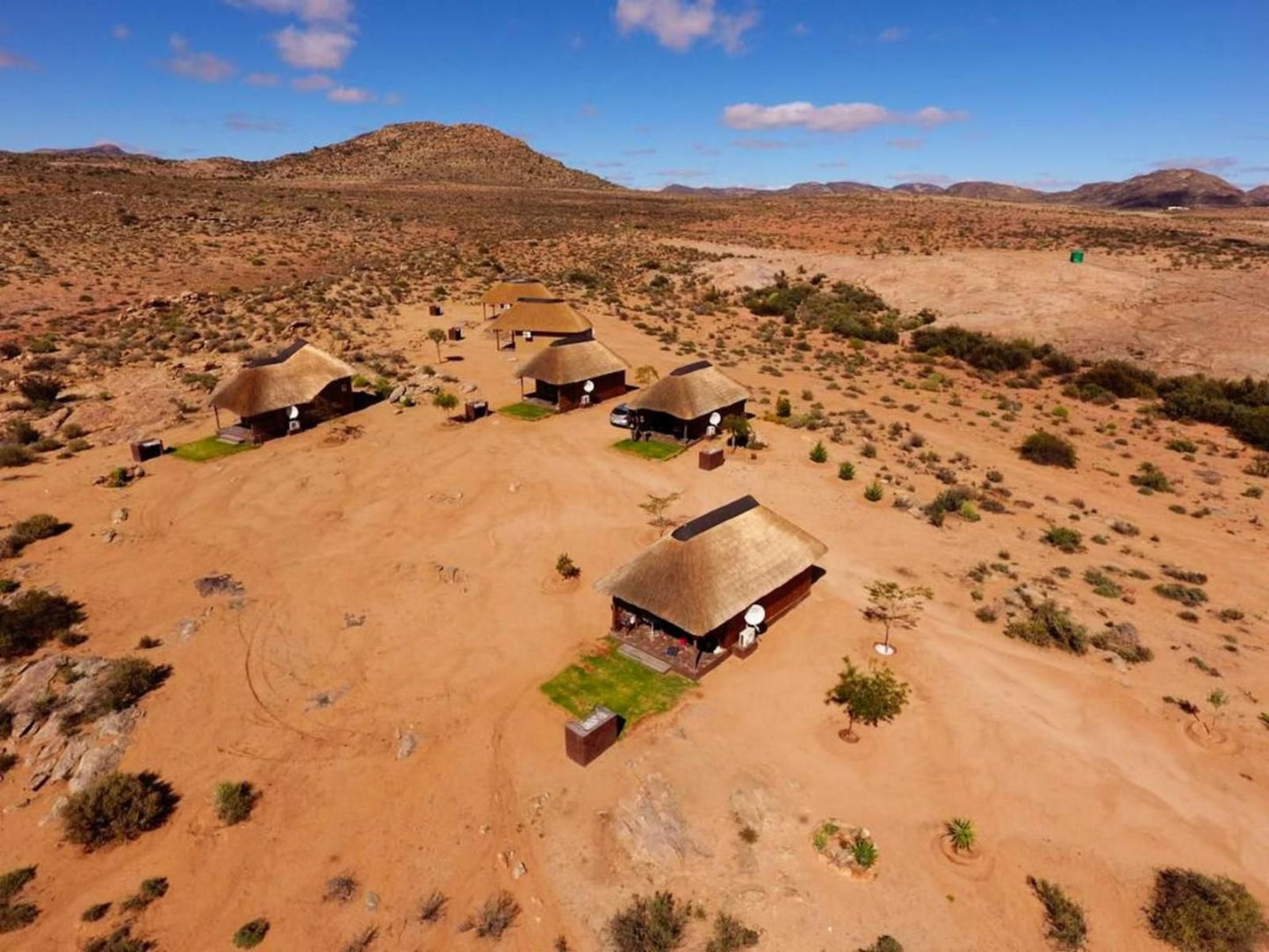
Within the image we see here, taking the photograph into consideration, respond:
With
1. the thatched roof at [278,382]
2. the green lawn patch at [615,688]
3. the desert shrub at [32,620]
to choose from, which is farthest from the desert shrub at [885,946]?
the thatched roof at [278,382]

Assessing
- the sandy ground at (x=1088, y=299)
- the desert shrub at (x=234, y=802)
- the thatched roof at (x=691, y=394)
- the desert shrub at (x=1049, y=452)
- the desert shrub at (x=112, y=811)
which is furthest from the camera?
the sandy ground at (x=1088, y=299)

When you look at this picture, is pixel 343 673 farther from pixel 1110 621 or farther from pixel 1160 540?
pixel 1160 540

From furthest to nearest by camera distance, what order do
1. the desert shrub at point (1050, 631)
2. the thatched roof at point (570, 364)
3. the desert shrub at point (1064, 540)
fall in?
the thatched roof at point (570, 364) < the desert shrub at point (1064, 540) < the desert shrub at point (1050, 631)

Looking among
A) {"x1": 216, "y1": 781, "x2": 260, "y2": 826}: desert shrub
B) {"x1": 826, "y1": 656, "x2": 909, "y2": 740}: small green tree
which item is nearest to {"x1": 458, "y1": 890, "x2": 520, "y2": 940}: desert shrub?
{"x1": 216, "y1": 781, "x2": 260, "y2": 826}: desert shrub

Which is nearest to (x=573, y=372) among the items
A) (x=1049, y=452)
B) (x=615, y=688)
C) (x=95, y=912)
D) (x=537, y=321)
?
(x=537, y=321)

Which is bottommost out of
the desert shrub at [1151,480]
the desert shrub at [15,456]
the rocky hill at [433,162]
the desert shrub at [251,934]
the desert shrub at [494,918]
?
the desert shrub at [1151,480]

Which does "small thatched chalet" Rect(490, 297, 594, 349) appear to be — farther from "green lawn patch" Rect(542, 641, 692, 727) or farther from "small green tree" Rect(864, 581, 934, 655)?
"green lawn patch" Rect(542, 641, 692, 727)

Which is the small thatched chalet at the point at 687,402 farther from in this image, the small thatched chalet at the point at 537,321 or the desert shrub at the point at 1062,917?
the desert shrub at the point at 1062,917
